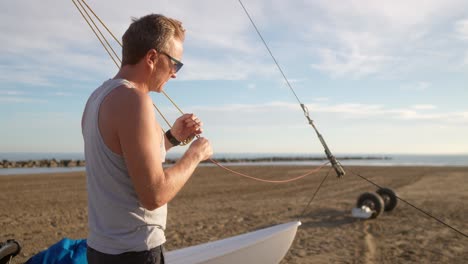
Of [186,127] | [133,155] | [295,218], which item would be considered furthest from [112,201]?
[295,218]

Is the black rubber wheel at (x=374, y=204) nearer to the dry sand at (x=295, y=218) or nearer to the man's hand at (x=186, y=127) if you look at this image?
the dry sand at (x=295, y=218)

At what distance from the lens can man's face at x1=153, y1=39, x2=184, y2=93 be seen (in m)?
1.78

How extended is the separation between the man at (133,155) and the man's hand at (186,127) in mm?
488

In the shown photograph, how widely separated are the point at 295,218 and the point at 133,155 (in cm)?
957

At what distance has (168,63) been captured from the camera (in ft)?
5.94

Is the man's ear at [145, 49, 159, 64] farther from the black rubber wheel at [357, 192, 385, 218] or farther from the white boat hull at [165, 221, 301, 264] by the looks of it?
the black rubber wheel at [357, 192, 385, 218]

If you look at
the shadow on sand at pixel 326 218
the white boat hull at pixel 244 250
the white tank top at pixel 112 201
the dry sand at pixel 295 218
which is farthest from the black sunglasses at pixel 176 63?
the shadow on sand at pixel 326 218

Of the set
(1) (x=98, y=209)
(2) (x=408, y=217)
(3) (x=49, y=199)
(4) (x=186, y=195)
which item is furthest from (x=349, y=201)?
(1) (x=98, y=209)

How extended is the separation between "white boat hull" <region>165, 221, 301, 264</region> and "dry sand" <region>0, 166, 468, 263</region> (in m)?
1.17

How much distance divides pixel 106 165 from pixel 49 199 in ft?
45.0

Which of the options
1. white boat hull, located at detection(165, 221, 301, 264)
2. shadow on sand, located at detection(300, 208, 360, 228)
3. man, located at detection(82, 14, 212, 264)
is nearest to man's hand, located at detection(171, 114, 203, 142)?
man, located at detection(82, 14, 212, 264)

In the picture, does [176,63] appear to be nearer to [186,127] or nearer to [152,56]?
[152,56]

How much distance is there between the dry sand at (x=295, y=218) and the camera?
7.16m

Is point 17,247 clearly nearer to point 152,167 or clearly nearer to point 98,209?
point 98,209
